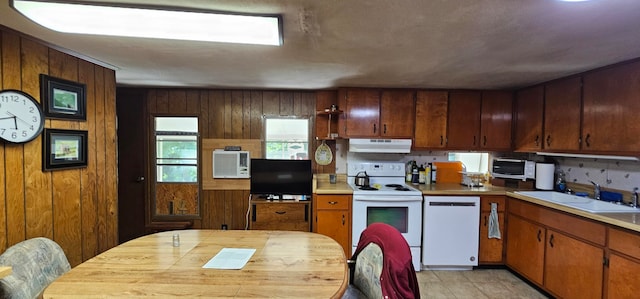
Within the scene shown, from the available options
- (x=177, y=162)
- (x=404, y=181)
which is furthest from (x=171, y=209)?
(x=404, y=181)

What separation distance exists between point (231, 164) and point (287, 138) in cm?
81

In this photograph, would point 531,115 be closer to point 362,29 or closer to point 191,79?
point 362,29

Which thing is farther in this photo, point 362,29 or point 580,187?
point 580,187

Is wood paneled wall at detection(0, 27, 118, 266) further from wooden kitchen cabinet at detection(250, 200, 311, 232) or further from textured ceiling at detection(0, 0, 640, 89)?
wooden kitchen cabinet at detection(250, 200, 311, 232)

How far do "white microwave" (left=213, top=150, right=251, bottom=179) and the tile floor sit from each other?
8.04ft

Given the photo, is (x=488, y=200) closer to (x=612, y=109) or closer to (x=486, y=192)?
(x=486, y=192)

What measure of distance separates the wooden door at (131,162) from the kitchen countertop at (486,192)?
2.32m

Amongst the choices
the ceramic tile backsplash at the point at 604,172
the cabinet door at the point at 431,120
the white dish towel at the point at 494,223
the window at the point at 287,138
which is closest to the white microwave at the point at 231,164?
the window at the point at 287,138

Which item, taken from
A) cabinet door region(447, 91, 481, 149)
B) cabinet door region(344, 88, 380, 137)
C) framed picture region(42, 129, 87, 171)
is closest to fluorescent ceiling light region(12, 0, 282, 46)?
framed picture region(42, 129, 87, 171)

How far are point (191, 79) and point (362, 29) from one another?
214 centimetres

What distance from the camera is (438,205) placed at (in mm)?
3006

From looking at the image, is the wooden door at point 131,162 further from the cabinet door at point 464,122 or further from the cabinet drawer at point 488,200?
the cabinet drawer at point 488,200

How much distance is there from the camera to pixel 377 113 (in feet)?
10.9

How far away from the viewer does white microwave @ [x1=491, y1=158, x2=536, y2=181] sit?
3.13 meters
